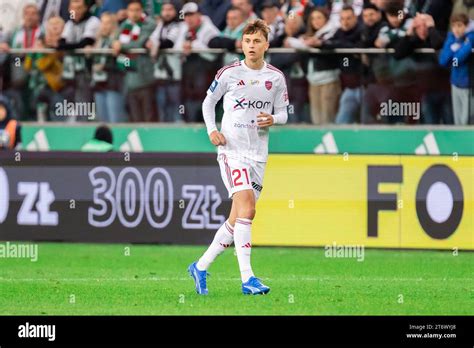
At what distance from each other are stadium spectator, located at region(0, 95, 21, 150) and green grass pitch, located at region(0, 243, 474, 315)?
76.7 inches

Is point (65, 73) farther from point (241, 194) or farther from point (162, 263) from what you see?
point (241, 194)

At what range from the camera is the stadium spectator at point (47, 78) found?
18547mm

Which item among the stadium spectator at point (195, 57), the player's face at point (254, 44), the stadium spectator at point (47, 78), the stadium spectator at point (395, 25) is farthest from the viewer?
the stadium spectator at point (47, 78)

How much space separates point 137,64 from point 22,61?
1702mm

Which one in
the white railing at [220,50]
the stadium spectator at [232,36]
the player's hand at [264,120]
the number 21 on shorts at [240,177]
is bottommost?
the number 21 on shorts at [240,177]

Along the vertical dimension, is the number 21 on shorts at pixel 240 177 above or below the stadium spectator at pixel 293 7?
below

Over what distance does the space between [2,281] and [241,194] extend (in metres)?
2.91

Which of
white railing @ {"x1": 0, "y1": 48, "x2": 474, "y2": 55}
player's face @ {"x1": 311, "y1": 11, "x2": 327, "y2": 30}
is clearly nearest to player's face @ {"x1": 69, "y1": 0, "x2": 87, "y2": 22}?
white railing @ {"x1": 0, "y1": 48, "x2": 474, "y2": 55}

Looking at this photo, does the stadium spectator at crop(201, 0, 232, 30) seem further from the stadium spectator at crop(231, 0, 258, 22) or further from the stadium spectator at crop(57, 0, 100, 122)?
the stadium spectator at crop(57, 0, 100, 122)

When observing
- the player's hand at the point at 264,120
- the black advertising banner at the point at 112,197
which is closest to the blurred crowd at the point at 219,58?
the black advertising banner at the point at 112,197

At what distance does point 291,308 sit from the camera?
431 inches

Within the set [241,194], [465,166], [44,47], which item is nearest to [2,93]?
[44,47]

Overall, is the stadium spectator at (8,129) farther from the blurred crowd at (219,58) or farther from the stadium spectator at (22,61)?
the stadium spectator at (22,61)

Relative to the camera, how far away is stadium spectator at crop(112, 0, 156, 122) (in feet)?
59.5
